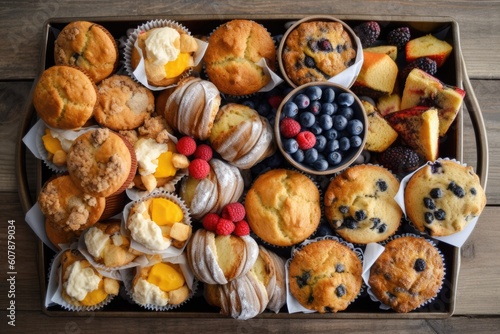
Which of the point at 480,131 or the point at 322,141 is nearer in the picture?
the point at 322,141

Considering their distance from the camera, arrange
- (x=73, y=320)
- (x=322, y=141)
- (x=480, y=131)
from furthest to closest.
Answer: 1. (x=73, y=320)
2. (x=480, y=131)
3. (x=322, y=141)

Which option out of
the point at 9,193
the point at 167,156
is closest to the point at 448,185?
the point at 167,156

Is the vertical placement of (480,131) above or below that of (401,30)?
below

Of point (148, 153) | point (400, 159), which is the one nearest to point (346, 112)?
point (400, 159)

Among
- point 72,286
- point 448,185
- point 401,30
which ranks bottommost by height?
point 72,286

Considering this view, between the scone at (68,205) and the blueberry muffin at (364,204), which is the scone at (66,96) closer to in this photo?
the scone at (68,205)

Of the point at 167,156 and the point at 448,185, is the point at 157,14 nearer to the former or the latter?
the point at 167,156

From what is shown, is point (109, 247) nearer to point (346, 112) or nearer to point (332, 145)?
point (332, 145)
